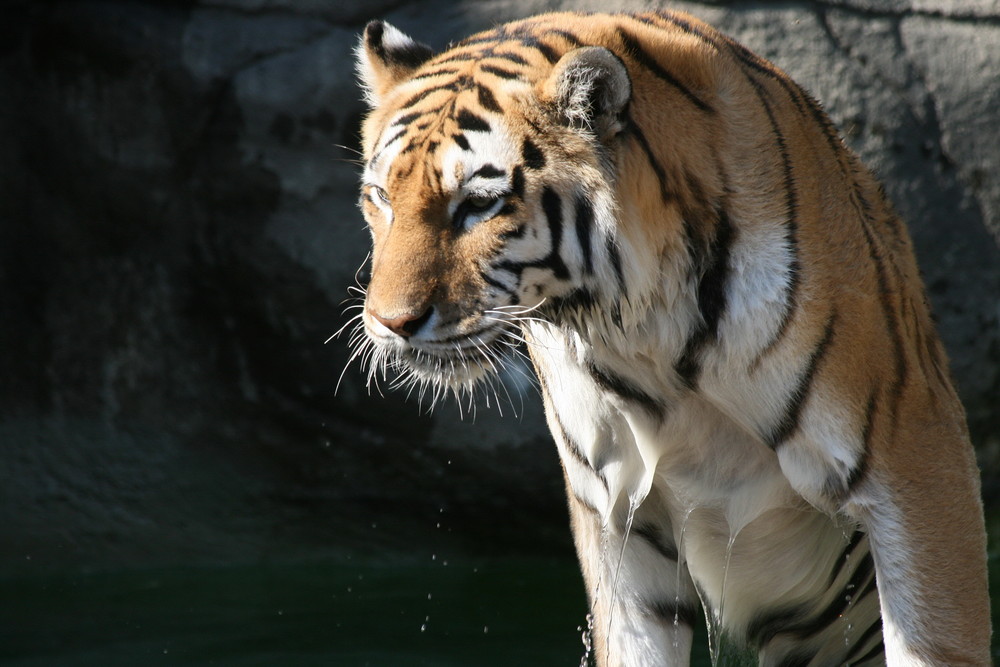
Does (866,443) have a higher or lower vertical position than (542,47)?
lower

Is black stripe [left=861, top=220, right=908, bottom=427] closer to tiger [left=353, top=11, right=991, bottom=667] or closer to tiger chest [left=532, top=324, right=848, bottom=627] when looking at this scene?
tiger [left=353, top=11, right=991, bottom=667]

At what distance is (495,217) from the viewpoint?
1765 mm

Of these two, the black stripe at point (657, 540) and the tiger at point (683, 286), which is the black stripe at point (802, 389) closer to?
the tiger at point (683, 286)

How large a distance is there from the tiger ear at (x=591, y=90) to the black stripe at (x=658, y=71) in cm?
12

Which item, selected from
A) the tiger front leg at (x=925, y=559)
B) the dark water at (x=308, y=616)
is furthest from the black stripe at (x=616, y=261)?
the dark water at (x=308, y=616)

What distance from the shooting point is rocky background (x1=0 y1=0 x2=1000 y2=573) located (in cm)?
372

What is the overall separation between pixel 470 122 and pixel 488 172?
0.38 ft

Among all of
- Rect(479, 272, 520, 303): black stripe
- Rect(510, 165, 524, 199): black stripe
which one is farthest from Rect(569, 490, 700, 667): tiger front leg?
Rect(510, 165, 524, 199): black stripe

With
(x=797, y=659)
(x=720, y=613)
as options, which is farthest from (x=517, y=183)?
(x=797, y=659)

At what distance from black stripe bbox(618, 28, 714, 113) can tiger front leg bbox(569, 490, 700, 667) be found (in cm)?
71

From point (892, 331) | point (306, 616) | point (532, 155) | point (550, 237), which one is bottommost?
point (306, 616)

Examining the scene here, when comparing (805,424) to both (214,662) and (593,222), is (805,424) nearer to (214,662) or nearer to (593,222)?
(593,222)

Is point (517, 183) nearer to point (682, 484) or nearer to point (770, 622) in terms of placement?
point (682, 484)

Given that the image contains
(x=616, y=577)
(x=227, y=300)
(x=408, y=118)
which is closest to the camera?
(x=408, y=118)
